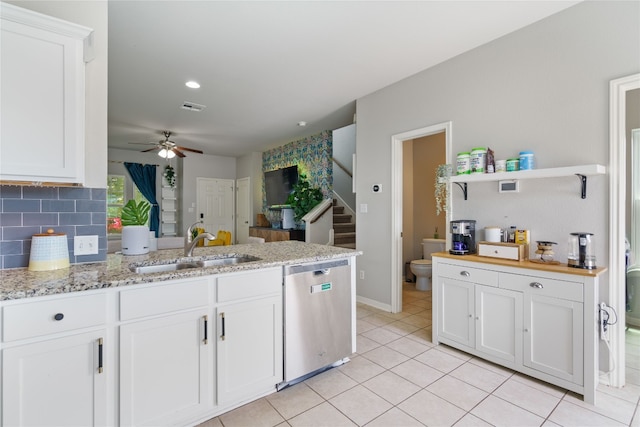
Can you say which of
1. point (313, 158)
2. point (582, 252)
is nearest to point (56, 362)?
point (582, 252)

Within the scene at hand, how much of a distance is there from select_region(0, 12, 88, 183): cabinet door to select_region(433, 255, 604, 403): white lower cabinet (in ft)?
9.18

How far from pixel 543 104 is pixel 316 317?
244 centimetres

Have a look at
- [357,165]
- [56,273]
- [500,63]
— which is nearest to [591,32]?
[500,63]

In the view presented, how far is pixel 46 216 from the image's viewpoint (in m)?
1.77

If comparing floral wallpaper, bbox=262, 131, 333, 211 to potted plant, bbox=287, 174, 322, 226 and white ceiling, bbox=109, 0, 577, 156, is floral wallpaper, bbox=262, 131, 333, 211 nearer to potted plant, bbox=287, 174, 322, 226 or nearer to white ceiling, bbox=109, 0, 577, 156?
potted plant, bbox=287, 174, 322, 226

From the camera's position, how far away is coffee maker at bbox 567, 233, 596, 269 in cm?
204

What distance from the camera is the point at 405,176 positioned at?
192 inches

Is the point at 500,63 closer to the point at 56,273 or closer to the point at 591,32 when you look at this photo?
the point at 591,32

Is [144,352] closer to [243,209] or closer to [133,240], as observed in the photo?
[133,240]

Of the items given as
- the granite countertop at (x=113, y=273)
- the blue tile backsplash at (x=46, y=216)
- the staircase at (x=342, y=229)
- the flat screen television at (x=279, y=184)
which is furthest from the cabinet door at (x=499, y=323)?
the flat screen television at (x=279, y=184)

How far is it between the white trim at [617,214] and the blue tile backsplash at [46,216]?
3378 mm

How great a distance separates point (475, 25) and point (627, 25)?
94 cm

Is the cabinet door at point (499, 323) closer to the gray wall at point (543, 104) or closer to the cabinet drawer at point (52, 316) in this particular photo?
the gray wall at point (543, 104)

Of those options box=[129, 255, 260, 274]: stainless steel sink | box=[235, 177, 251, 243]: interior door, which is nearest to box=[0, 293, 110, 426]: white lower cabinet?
box=[129, 255, 260, 274]: stainless steel sink
